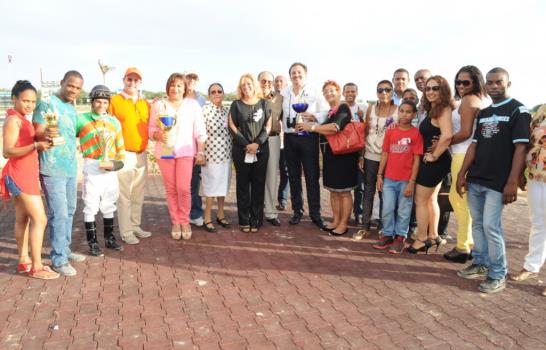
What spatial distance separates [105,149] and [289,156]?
248 cm

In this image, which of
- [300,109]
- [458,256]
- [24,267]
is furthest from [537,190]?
[24,267]

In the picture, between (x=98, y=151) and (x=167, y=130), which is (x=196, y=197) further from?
(x=98, y=151)

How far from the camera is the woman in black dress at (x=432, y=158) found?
430cm

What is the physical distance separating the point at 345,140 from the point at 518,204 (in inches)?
187

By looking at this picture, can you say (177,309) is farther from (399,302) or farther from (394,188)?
(394,188)

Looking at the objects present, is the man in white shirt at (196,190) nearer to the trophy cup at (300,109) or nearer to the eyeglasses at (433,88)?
the trophy cup at (300,109)

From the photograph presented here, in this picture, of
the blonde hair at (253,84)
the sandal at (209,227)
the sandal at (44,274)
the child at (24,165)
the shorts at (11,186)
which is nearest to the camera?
the child at (24,165)

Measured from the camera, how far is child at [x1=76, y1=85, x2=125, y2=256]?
14.3 ft

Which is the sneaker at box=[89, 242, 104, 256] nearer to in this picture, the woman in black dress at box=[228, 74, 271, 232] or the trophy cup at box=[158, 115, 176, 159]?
the trophy cup at box=[158, 115, 176, 159]

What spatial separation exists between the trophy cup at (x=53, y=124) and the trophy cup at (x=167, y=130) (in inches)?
47.6

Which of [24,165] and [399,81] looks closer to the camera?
[24,165]

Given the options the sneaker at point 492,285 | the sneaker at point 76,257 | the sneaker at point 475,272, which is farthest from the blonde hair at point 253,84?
the sneaker at point 492,285

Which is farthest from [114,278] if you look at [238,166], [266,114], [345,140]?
[345,140]

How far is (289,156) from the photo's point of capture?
19.0 feet
